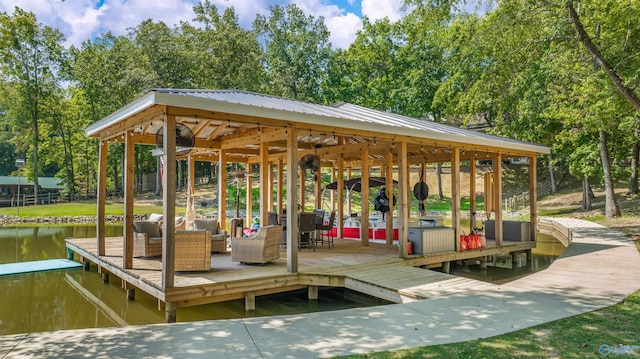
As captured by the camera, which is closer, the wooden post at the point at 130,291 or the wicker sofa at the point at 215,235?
the wooden post at the point at 130,291

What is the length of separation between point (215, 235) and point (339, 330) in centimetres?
489

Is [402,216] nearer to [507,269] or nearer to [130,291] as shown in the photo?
[507,269]

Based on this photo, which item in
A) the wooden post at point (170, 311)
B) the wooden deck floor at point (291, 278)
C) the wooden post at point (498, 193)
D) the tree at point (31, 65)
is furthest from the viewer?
the tree at point (31, 65)

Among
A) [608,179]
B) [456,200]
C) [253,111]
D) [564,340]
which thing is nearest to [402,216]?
[456,200]

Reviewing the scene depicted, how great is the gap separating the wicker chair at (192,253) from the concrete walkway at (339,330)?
2.10 m

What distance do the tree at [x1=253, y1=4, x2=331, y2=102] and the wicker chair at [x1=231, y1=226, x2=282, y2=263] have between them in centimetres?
2227

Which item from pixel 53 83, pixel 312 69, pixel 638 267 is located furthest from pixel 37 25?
pixel 638 267

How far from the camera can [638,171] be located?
21.3 meters

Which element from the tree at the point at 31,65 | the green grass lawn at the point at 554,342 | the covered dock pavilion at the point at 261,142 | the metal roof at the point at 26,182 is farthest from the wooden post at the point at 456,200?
the metal roof at the point at 26,182

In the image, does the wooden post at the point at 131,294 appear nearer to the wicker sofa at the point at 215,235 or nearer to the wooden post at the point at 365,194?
the wicker sofa at the point at 215,235

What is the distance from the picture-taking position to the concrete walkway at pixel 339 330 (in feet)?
11.5

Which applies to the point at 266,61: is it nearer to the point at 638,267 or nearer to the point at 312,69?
the point at 312,69

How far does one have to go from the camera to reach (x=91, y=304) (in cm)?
685

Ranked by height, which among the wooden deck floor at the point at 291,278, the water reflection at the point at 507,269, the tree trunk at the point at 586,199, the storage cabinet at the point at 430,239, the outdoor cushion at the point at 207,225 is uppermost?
the tree trunk at the point at 586,199
